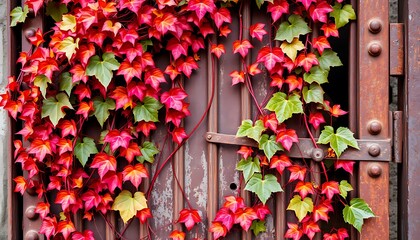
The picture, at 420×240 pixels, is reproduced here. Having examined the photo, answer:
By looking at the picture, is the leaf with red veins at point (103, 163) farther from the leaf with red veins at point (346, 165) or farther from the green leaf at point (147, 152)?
the leaf with red veins at point (346, 165)

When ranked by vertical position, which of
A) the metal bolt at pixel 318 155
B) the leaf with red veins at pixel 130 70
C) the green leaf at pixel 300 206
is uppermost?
the leaf with red veins at pixel 130 70

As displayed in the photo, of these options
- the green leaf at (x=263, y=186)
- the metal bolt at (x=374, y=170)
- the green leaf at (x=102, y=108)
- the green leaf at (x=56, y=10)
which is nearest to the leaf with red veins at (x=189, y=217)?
the green leaf at (x=263, y=186)

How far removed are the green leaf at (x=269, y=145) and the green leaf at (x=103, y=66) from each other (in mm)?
615

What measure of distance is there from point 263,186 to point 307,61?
1.64 feet

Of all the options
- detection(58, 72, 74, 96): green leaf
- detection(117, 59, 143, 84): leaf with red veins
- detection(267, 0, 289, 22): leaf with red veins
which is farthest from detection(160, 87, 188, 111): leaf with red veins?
detection(267, 0, 289, 22): leaf with red veins

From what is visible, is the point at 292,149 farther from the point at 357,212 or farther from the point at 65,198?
the point at 65,198

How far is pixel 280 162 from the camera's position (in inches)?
69.9

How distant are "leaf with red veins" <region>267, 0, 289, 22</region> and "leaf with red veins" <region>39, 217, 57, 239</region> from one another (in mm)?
1148

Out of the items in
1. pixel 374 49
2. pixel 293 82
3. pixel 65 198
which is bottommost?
pixel 65 198

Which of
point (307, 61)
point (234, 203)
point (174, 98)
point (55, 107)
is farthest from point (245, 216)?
point (55, 107)

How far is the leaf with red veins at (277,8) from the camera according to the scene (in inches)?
69.6

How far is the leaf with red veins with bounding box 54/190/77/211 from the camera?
178cm

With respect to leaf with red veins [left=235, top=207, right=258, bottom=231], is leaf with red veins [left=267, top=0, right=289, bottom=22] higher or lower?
higher

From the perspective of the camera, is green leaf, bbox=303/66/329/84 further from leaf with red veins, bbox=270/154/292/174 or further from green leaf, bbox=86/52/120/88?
green leaf, bbox=86/52/120/88
